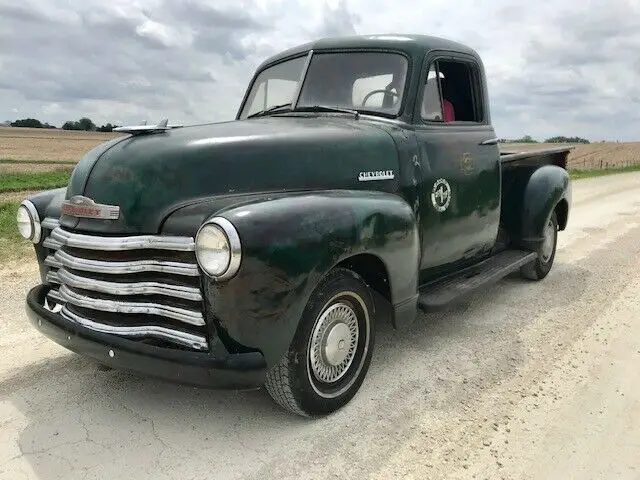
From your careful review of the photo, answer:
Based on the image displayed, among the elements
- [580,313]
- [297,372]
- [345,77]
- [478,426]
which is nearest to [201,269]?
[297,372]

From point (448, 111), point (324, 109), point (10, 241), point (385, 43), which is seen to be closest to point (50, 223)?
point (324, 109)

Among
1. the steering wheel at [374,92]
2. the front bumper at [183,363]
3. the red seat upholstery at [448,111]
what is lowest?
the front bumper at [183,363]

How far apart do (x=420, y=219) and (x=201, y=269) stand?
1.78 m

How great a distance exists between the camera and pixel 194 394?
3422mm

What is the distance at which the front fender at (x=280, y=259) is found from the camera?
8.65 feet

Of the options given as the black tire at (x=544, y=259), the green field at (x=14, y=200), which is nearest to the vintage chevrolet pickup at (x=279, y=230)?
the black tire at (x=544, y=259)

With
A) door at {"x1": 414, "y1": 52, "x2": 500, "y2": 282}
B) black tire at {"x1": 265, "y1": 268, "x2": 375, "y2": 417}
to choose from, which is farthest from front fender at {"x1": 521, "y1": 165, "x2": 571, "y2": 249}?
black tire at {"x1": 265, "y1": 268, "x2": 375, "y2": 417}

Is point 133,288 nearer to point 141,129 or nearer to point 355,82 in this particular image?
point 141,129

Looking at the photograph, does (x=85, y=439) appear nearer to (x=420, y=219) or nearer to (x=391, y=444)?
(x=391, y=444)

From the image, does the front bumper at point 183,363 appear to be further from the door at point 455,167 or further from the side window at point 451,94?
the side window at point 451,94

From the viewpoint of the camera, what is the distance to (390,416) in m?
3.19

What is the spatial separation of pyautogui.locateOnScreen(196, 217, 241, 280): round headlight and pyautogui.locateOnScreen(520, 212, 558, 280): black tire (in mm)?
3985

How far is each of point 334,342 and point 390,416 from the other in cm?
51

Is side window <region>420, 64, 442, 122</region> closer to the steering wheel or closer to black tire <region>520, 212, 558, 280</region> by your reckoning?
the steering wheel
